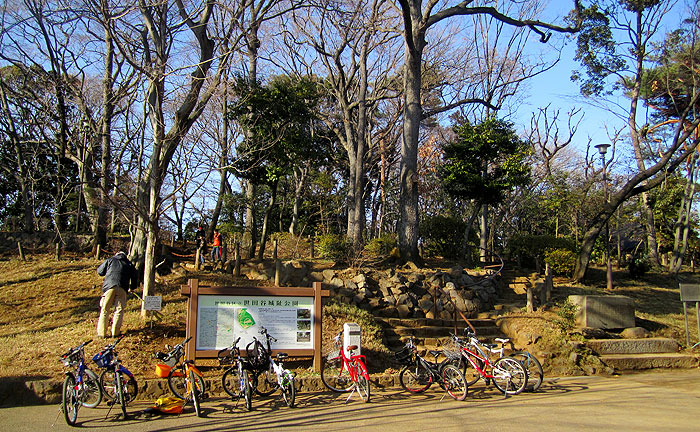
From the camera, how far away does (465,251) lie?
61.4 ft

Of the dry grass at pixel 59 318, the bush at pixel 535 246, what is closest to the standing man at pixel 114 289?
the dry grass at pixel 59 318

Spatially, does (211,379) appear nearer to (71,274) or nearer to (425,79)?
(71,274)

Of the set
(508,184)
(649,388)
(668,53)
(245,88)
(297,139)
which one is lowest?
(649,388)

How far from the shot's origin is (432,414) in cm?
688

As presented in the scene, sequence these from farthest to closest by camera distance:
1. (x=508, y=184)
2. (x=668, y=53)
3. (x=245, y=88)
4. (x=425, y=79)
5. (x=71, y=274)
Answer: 1. (x=425, y=79)
2. (x=668, y=53)
3. (x=508, y=184)
4. (x=245, y=88)
5. (x=71, y=274)

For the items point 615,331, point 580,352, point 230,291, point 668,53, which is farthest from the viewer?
point 668,53

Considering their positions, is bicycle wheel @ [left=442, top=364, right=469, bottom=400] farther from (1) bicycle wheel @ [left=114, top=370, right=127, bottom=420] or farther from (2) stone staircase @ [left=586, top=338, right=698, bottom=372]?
(1) bicycle wheel @ [left=114, top=370, right=127, bottom=420]

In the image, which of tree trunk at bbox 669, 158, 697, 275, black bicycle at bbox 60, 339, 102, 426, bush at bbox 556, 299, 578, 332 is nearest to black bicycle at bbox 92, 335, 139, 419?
black bicycle at bbox 60, 339, 102, 426

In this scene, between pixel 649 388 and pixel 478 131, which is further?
pixel 478 131

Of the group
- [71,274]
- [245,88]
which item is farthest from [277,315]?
[245,88]

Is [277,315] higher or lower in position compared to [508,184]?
lower

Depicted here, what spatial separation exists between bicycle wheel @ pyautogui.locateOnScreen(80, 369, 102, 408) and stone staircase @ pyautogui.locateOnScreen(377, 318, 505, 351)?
18.9 feet

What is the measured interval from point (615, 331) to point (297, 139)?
10.8 meters

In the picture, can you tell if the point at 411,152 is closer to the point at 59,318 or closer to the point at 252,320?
the point at 252,320
